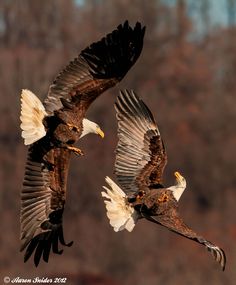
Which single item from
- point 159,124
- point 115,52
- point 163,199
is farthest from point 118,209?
point 159,124

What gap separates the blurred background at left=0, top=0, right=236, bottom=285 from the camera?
1283 inches

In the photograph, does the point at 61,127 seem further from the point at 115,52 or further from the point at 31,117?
the point at 115,52

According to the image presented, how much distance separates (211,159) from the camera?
140 feet

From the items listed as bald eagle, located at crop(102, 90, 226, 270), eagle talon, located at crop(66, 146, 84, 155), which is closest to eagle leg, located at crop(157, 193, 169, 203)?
bald eagle, located at crop(102, 90, 226, 270)

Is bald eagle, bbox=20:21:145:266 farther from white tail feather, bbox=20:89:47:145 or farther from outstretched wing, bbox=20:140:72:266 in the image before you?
white tail feather, bbox=20:89:47:145

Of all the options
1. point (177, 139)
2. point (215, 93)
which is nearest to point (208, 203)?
point (177, 139)

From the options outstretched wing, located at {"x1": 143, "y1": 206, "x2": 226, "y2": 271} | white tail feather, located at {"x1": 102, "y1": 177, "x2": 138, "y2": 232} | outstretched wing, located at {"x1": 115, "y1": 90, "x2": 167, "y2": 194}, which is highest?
outstretched wing, located at {"x1": 115, "y1": 90, "x2": 167, "y2": 194}

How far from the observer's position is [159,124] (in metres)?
45.9

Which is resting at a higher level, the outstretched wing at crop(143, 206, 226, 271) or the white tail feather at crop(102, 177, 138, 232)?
the white tail feather at crop(102, 177, 138, 232)

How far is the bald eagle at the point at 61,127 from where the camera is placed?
1375 cm

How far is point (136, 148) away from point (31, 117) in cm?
109

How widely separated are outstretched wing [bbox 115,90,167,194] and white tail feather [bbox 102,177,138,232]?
9.8 inches

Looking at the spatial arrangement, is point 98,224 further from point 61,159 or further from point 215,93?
point 61,159

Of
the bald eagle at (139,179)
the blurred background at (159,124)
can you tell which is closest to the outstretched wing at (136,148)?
the bald eagle at (139,179)
